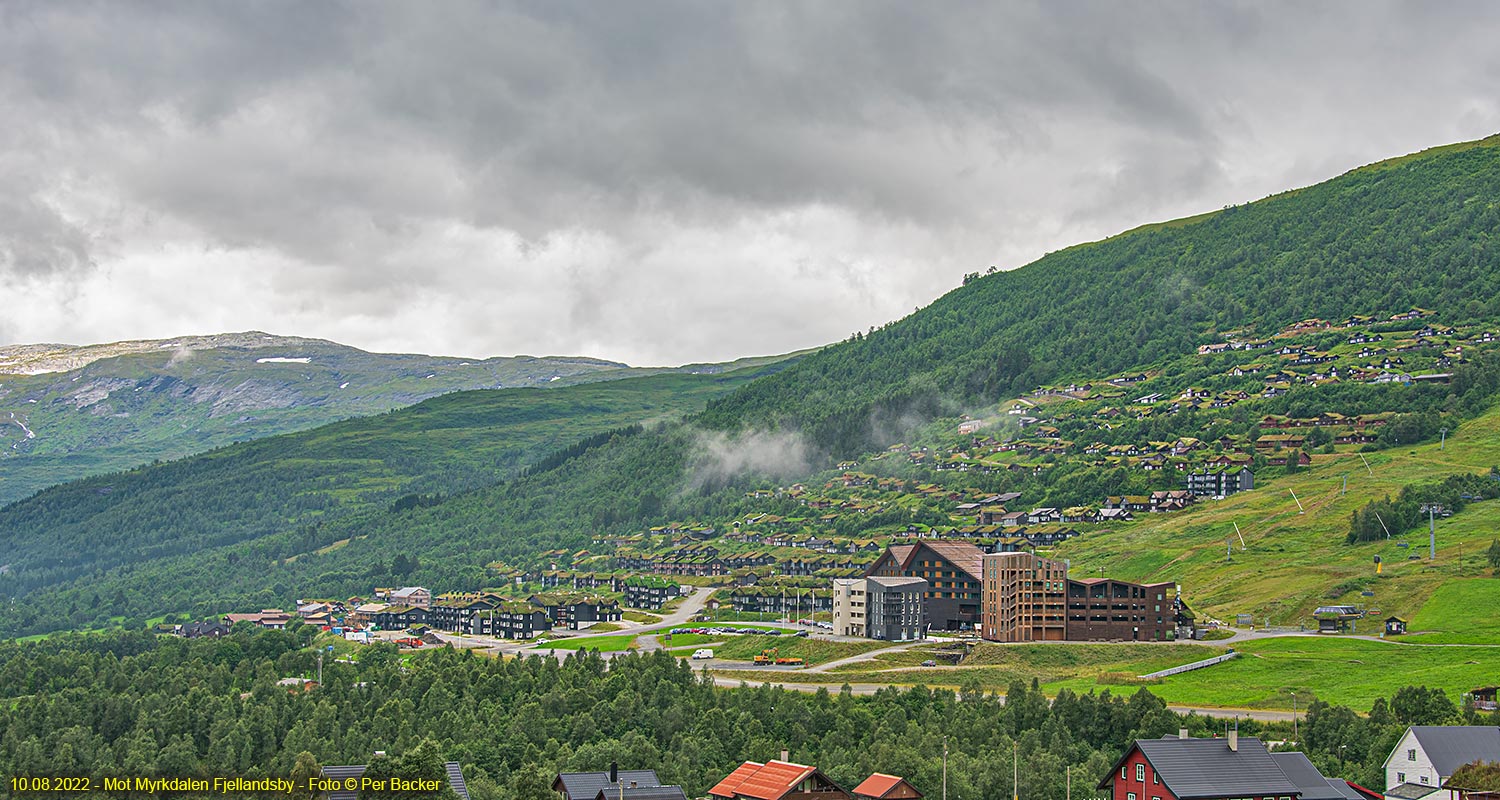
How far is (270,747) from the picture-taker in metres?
106

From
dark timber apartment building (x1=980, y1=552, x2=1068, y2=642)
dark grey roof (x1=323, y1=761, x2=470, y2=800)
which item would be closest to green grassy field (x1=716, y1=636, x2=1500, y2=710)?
dark timber apartment building (x1=980, y1=552, x2=1068, y2=642)

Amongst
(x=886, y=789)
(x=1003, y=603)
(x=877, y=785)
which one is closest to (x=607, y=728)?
(x=877, y=785)

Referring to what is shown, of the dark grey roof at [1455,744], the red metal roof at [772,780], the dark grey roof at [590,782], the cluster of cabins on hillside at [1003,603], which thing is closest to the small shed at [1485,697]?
the dark grey roof at [1455,744]

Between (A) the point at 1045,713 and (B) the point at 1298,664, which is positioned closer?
(A) the point at 1045,713

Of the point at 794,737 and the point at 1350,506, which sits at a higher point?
the point at 1350,506

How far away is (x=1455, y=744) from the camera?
80.8m

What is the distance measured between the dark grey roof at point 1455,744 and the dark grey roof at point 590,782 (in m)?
40.9

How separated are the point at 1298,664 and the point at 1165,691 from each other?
15405 mm

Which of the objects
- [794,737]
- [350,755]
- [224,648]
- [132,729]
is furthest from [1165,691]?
[224,648]

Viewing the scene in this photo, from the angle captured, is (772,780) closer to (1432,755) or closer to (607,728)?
(607,728)

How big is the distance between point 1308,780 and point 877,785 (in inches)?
867

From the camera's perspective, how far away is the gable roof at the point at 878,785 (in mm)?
81562

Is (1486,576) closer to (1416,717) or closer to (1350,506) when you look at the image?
(1350,506)

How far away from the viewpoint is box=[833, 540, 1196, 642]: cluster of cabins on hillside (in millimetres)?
157125
